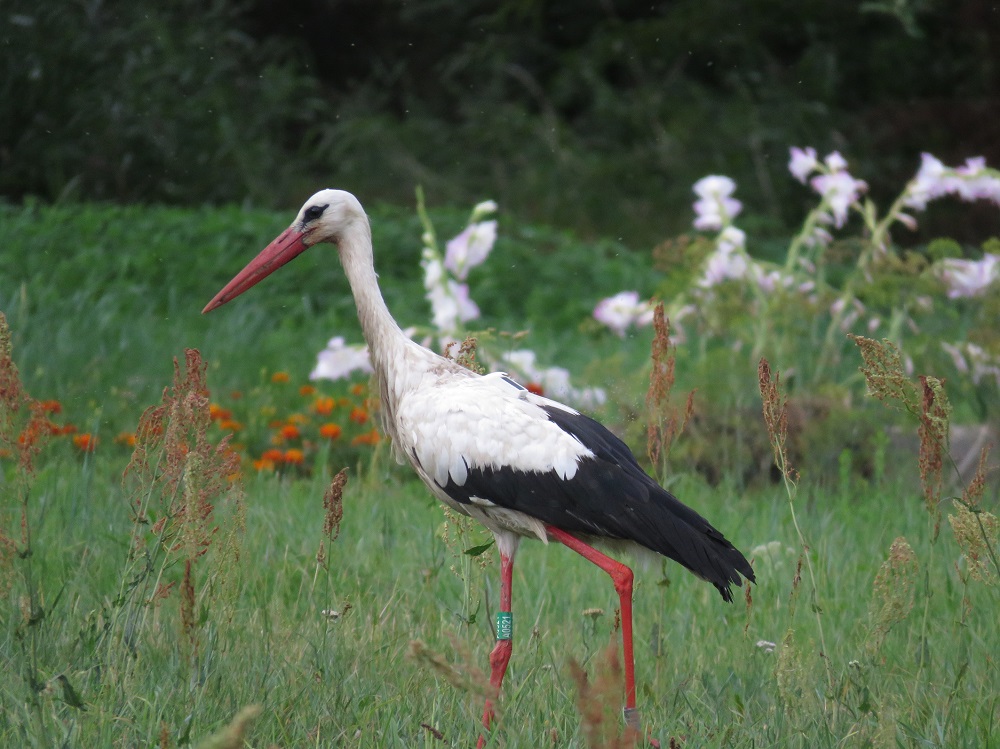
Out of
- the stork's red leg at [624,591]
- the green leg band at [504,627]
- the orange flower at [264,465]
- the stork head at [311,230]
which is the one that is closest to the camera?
the stork's red leg at [624,591]

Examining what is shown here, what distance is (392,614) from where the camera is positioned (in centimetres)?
369

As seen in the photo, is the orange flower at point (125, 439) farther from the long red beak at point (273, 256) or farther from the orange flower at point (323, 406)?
the long red beak at point (273, 256)

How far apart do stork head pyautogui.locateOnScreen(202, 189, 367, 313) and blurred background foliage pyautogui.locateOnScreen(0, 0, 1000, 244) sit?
638cm

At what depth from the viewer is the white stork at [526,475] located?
313 centimetres

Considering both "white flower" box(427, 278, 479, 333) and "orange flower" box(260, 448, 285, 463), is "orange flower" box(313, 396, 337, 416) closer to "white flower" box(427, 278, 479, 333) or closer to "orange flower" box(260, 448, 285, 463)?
"orange flower" box(260, 448, 285, 463)

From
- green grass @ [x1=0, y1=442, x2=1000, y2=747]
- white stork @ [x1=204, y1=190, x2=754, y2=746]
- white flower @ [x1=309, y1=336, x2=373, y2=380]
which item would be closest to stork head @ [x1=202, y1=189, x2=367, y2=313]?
white stork @ [x1=204, y1=190, x2=754, y2=746]

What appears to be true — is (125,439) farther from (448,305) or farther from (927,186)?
(927,186)

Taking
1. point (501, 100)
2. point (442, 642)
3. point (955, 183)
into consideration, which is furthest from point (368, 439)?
point (501, 100)

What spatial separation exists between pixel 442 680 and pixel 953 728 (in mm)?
1121

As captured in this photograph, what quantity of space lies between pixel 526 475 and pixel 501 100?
41.0ft

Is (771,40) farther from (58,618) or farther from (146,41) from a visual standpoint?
(58,618)

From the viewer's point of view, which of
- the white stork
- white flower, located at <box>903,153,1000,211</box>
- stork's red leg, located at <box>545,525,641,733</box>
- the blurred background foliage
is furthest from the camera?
the blurred background foliage

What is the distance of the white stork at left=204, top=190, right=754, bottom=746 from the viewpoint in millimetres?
3135

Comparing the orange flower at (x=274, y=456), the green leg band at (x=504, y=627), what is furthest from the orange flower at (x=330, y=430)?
the green leg band at (x=504, y=627)
